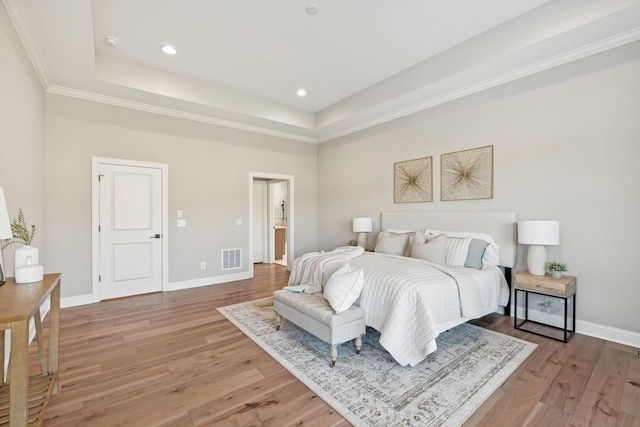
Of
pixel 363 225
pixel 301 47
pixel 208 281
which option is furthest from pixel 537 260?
pixel 208 281

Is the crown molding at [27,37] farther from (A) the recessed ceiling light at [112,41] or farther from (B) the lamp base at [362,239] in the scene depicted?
(B) the lamp base at [362,239]

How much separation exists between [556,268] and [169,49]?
16.5 feet

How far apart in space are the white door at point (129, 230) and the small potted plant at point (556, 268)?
17.0 feet

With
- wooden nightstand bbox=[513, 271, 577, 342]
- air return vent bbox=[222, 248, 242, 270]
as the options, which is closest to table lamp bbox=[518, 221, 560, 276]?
wooden nightstand bbox=[513, 271, 577, 342]

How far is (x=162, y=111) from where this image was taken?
181 inches

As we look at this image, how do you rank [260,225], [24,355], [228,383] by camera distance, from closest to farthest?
[24,355] → [228,383] → [260,225]

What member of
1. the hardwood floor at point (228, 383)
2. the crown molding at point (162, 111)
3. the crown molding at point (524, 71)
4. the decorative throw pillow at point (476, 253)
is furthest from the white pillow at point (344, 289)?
the crown molding at point (162, 111)

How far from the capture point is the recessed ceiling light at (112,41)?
130 inches

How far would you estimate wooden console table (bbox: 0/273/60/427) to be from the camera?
4.11 ft

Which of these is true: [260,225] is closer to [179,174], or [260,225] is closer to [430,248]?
[179,174]

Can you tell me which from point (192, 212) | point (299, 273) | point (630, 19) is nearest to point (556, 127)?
point (630, 19)

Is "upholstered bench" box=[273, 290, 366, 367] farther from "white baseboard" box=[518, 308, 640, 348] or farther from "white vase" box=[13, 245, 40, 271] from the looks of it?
"white baseboard" box=[518, 308, 640, 348]

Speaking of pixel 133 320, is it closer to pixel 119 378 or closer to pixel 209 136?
pixel 119 378

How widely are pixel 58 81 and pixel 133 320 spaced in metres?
3.13
